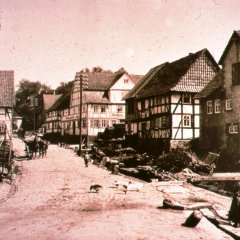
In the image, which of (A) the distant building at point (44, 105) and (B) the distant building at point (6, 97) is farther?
(A) the distant building at point (44, 105)

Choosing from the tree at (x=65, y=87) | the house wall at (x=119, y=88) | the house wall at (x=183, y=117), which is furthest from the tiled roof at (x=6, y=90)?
the tree at (x=65, y=87)

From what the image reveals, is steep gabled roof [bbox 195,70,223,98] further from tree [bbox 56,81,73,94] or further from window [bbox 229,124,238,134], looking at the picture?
tree [bbox 56,81,73,94]

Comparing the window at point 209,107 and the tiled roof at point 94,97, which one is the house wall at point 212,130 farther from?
the tiled roof at point 94,97

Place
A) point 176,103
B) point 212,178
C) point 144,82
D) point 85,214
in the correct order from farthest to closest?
1. point 144,82
2. point 176,103
3. point 212,178
4. point 85,214

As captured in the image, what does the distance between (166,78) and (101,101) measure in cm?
1588

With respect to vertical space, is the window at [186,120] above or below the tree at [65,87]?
below

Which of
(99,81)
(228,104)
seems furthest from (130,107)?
(228,104)

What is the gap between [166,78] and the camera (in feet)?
112

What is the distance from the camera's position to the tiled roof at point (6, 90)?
2644 centimetres

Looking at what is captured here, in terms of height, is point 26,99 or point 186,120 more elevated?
point 26,99

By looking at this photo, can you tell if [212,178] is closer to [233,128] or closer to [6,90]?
[233,128]

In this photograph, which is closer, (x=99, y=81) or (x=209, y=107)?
(x=209, y=107)

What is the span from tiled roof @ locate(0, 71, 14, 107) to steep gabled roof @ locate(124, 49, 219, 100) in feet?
38.8

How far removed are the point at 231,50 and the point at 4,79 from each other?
15.1 meters
